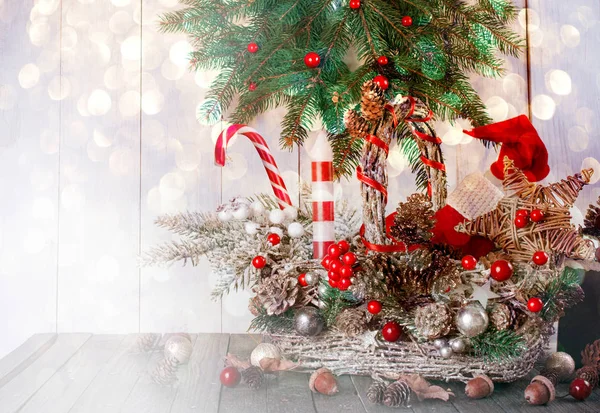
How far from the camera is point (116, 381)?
3.20 ft

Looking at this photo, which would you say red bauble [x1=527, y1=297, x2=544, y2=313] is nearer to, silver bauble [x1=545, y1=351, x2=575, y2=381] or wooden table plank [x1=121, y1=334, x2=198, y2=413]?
silver bauble [x1=545, y1=351, x2=575, y2=381]

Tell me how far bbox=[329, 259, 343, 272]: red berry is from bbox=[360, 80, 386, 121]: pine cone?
25 centimetres

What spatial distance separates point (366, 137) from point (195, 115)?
66cm

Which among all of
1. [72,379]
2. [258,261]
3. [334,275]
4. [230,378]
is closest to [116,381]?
[72,379]

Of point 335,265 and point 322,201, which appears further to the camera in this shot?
point 322,201

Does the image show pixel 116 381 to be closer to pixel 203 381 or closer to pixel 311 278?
pixel 203 381

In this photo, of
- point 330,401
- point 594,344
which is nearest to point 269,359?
point 330,401

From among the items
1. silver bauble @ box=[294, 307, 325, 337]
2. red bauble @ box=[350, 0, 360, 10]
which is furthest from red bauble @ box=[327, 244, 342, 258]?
red bauble @ box=[350, 0, 360, 10]

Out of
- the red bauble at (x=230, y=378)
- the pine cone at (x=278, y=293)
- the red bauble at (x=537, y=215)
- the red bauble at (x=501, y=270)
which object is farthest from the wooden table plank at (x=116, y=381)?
the red bauble at (x=537, y=215)

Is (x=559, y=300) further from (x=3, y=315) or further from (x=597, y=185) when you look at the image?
(x=3, y=315)

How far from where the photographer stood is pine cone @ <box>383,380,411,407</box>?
0.83m

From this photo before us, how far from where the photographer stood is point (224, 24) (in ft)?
4.30

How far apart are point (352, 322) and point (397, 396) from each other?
0.42 feet

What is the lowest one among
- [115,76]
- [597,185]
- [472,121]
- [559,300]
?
[559,300]
